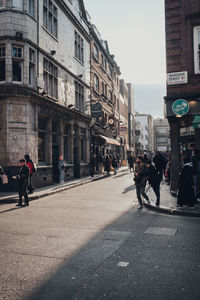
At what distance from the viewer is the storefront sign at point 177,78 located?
13062 millimetres

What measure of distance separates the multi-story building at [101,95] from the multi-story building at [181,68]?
554 inches

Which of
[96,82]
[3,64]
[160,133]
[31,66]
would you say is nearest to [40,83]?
[31,66]

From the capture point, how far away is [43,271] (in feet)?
14.2

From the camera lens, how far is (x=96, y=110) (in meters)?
27.2

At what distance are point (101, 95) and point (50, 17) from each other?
45.8 feet

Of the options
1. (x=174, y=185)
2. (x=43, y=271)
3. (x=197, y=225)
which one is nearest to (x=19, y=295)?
(x=43, y=271)

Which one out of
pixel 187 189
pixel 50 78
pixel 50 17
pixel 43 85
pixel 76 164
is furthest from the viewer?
pixel 76 164

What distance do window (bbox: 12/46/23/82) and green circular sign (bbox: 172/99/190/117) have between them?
316 inches

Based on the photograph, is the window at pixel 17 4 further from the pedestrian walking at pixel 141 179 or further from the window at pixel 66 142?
the pedestrian walking at pixel 141 179

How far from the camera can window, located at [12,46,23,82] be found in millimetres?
15506

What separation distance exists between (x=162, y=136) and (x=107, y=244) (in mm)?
128854

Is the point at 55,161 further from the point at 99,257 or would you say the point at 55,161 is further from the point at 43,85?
the point at 99,257

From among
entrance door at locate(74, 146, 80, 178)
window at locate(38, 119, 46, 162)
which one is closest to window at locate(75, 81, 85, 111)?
entrance door at locate(74, 146, 80, 178)

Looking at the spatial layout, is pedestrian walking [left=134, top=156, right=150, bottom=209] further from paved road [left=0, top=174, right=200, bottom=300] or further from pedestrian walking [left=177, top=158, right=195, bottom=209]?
paved road [left=0, top=174, right=200, bottom=300]
